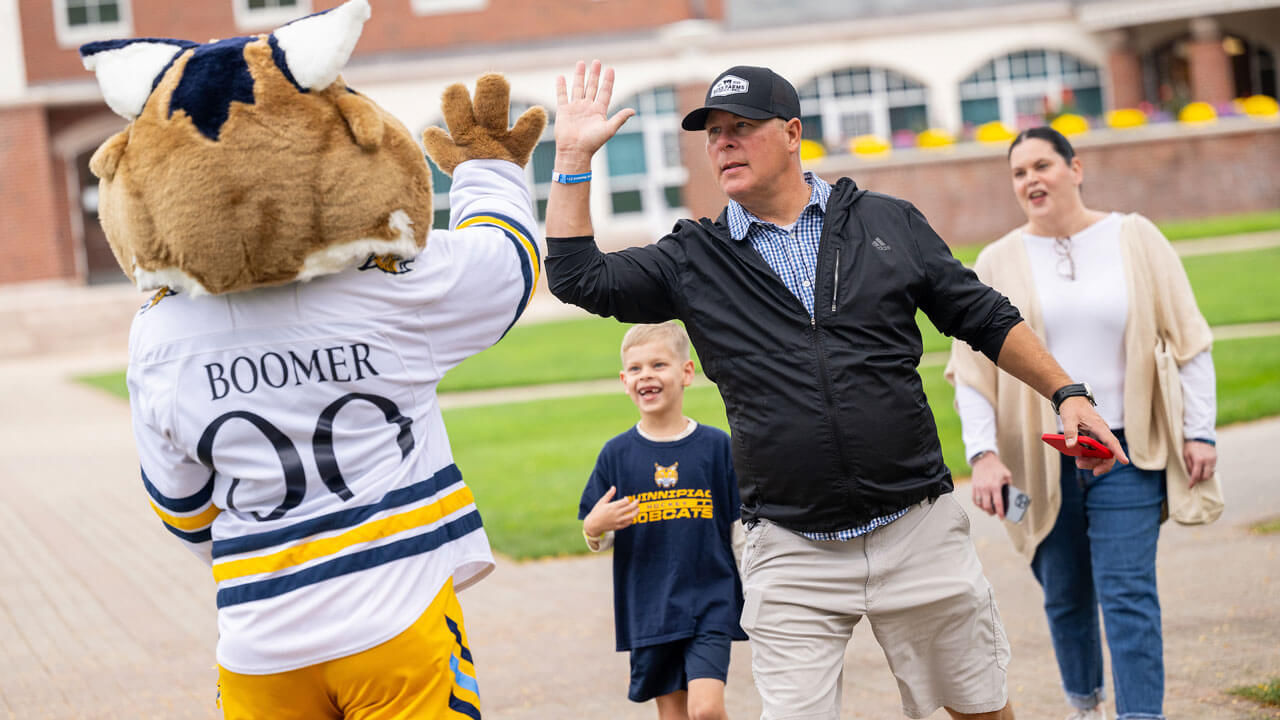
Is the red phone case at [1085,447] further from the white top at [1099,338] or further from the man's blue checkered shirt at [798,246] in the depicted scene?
the white top at [1099,338]

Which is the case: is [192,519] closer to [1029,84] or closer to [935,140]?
[935,140]

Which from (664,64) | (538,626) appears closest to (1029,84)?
(664,64)

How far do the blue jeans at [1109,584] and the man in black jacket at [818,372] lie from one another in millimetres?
884

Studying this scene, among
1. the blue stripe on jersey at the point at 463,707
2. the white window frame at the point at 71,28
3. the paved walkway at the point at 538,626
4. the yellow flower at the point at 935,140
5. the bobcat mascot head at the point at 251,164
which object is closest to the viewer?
the bobcat mascot head at the point at 251,164

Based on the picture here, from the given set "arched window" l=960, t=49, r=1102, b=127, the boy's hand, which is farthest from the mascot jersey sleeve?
"arched window" l=960, t=49, r=1102, b=127

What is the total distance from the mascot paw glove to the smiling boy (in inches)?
42.0

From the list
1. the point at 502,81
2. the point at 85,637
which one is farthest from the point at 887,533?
the point at 85,637

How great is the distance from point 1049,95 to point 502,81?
30.9 m

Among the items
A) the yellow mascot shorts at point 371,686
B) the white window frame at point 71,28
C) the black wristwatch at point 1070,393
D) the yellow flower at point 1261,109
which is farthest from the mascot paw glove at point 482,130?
the white window frame at point 71,28

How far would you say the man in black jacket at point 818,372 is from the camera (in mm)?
3365

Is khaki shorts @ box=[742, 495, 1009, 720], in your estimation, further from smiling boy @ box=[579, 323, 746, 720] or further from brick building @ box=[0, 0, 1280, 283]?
brick building @ box=[0, 0, 1280, 283]

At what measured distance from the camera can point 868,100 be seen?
31.9 m

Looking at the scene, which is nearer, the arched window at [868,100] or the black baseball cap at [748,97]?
the black baseball cap at [748,97]

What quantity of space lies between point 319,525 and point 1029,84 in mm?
31370
